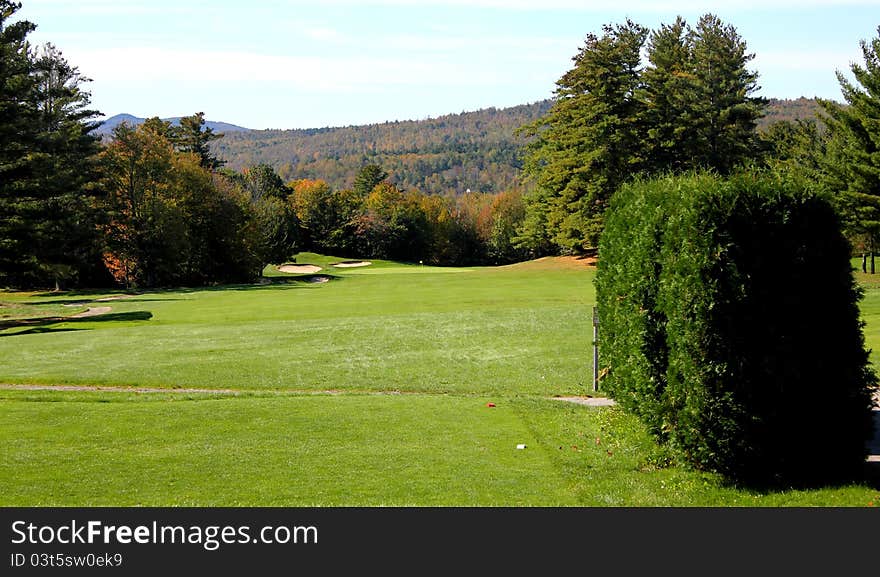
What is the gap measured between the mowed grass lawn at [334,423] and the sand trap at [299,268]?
59085 mm

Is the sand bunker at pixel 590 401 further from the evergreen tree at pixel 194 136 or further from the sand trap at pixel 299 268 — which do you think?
the evergreen tree at pixel 194 136

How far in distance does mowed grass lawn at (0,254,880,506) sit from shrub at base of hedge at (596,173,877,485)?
0.51m

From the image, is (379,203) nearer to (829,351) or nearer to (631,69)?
(631,69)

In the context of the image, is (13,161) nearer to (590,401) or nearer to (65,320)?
(65,320)

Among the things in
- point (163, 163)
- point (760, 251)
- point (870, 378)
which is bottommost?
point (870, 378)

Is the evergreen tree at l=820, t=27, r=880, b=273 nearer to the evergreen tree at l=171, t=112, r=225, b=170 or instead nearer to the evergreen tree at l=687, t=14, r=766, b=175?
the evergreen tree at l=687, t=14, r=766, b=175

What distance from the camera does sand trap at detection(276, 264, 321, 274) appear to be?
286 ft

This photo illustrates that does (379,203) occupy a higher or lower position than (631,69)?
lower

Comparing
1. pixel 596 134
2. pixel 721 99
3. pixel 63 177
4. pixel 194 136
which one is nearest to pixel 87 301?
pixel 63 177

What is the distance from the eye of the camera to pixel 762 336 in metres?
7.93

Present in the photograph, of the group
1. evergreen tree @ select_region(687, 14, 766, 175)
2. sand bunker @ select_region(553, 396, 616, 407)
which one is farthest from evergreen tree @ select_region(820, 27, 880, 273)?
sand bunker @ select_region(553, 396, 616, 407)

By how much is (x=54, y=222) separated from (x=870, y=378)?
1620 inches

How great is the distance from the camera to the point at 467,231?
110 meters
